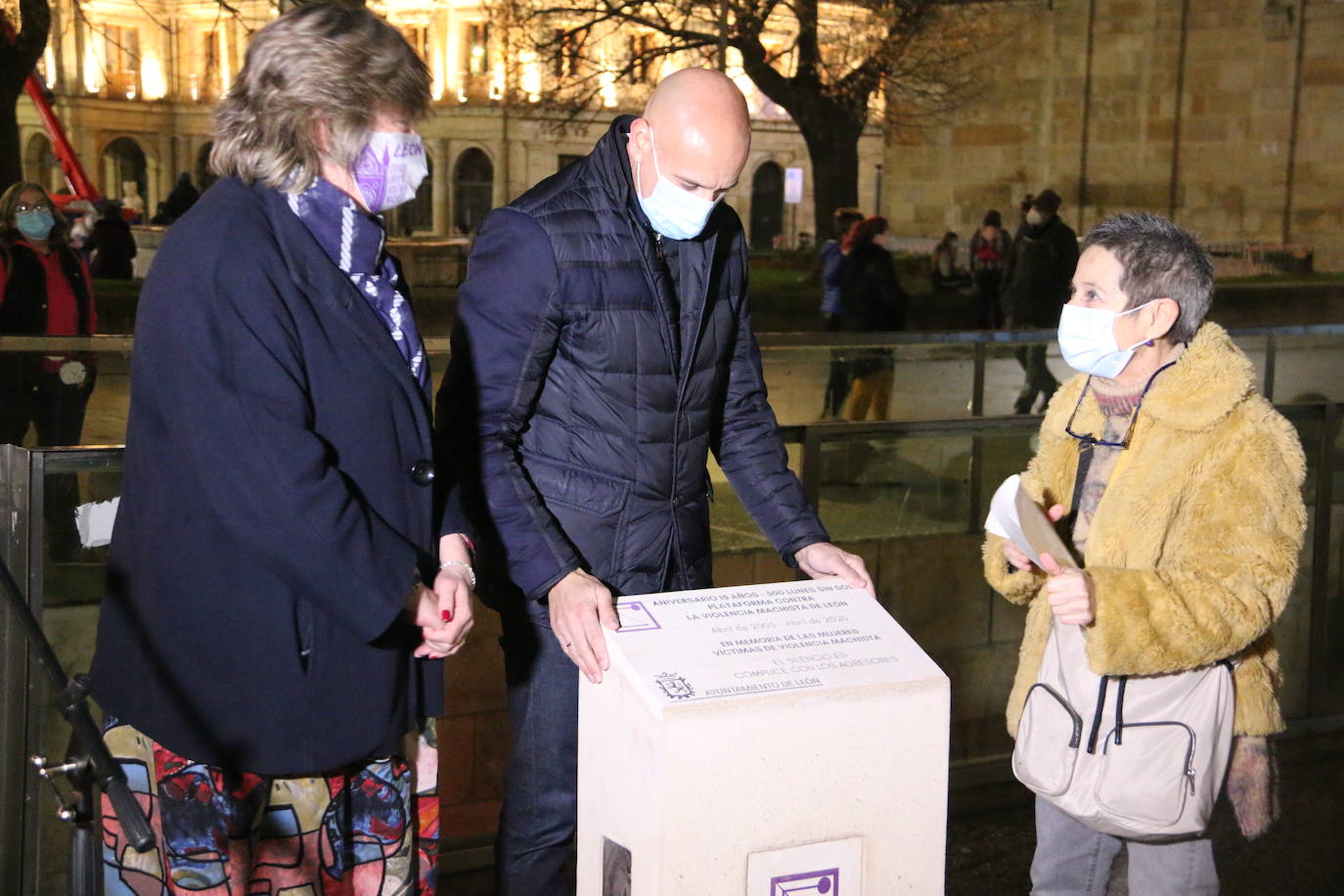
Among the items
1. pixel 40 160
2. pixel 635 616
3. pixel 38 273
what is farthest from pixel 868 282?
pixel 40 160

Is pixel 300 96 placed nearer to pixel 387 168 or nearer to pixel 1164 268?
pixel 387 168

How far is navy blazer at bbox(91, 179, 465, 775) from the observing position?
2223 mm

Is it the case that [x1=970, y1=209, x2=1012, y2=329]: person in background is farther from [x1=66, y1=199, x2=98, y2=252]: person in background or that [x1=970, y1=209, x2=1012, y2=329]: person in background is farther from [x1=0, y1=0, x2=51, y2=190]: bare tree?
[x1=0, y1=0, x2=51, y2=190]: bare tree

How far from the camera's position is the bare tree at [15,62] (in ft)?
49.5

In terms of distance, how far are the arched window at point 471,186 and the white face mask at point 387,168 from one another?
54.1 metres

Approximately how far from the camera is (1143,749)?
2926 millimetres

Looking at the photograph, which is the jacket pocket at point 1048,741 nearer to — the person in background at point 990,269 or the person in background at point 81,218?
the person in background at point 81,218

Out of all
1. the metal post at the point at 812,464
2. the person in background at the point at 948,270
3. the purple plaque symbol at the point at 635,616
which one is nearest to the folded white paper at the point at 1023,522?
the purple plaque symbol at the point at 635,616

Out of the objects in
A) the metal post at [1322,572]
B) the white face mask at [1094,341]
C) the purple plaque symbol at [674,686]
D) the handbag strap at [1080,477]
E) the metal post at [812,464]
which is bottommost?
the metal post at [1322,572]

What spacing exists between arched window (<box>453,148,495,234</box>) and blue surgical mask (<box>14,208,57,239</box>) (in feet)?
156

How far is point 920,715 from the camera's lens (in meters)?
2.47

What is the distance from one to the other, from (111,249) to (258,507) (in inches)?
575

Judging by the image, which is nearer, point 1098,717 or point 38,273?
point 1098,717

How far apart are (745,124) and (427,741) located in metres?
1.28
